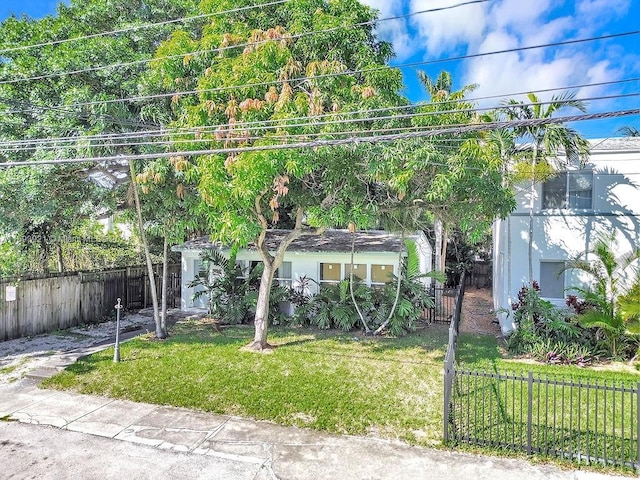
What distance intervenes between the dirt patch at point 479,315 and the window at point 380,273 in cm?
307

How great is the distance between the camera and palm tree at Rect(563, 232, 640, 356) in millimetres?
10188

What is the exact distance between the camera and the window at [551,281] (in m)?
13.1

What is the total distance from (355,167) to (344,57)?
103 inches

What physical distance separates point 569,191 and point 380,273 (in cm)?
643

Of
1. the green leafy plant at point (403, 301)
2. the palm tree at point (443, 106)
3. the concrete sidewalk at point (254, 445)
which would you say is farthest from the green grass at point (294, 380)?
the palm tree at point (443, 106)

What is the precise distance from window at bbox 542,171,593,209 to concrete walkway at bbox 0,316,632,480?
897 cm

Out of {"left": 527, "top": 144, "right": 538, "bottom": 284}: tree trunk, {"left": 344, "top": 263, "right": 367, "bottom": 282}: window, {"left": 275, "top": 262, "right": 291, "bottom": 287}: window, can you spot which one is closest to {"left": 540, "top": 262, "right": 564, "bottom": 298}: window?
{"left": 527, "top": 144, "right": 538, "bottom": 284}: tree trunk

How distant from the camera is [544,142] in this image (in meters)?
11.6

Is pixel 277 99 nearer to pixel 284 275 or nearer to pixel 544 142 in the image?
pixel 544 142

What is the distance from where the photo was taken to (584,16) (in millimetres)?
6422

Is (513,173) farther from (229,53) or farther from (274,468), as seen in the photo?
(274,468)

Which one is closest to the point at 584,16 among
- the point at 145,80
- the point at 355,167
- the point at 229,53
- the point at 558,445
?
the point at 355,167

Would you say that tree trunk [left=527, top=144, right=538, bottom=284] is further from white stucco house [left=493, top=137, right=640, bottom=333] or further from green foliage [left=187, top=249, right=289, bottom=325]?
green foliage [left=187, top=249, right=289, bottom=325]

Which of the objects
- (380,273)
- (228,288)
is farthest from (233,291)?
(380,273)
